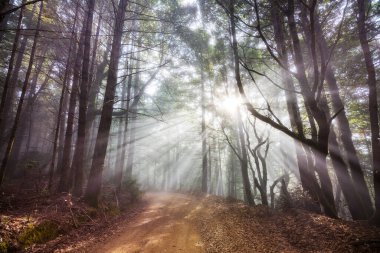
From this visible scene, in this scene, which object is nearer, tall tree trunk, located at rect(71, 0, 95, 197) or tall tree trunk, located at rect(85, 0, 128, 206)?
tall tree trunk, located at rect(85, 0, 128, 206)

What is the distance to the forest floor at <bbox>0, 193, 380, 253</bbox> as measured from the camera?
5628mm

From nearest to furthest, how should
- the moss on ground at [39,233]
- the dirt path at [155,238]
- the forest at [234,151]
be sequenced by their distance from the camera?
the forest at [234,151], the moss on ground at [39,233], the dirt path at [155,238]

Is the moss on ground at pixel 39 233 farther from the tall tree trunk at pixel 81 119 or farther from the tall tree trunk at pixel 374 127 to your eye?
the tall tree trunk at pixel 374 127

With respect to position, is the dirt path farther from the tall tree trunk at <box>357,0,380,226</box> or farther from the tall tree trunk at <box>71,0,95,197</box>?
the tall tree trunk at <box>357,0,380,226</box>

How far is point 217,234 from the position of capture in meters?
7.30

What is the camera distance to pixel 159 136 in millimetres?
36656

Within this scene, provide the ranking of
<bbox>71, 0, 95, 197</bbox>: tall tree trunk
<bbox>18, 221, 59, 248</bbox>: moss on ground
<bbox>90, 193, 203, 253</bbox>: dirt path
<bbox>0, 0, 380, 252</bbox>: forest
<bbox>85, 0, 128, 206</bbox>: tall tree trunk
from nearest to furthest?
<bbox>0, 0, 380, 252</bbox>: forest → <bbox>18, 221, 59, 248</bbox>: moss on ground → <bbox>90, 193, 203, 253</bbox>: dirt path → <bbox>85, 0, 128, 206</bbox>: tall tree trunk → <bbox>71, 0, 95, 197</bbox>: tall tree trunk

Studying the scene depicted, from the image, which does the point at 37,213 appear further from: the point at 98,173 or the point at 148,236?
the point at 148,236

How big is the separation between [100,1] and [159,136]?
81.6ft

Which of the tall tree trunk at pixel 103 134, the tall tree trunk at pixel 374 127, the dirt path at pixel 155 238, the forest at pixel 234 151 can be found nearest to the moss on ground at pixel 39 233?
the forest at pixel 234 151

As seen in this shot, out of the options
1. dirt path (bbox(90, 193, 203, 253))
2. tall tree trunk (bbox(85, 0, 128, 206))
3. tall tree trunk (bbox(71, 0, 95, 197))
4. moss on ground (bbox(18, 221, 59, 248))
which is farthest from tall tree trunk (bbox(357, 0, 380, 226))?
tall tree trunk (bbox(71, 0, 95, 197))

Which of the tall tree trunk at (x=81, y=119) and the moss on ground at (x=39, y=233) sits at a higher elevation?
the tall tree trunk at (x=81, y=119)

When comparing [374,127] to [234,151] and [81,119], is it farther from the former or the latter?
A: [81,119]

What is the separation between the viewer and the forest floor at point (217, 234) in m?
5.63
